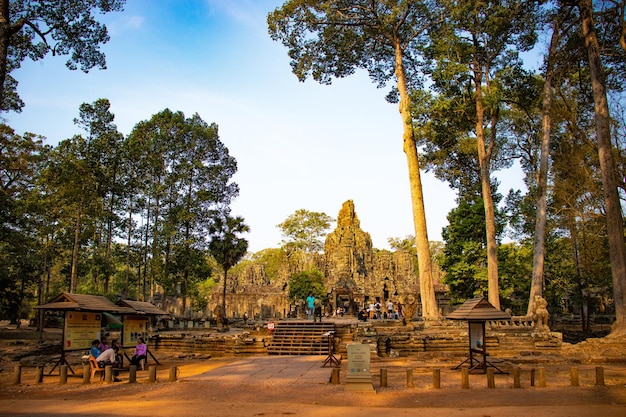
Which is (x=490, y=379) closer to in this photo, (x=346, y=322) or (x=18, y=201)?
(x=346, y=322)

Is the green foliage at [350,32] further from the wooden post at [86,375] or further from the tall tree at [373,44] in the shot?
the wooden post at [86,375]

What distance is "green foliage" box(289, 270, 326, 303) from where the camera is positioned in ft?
115

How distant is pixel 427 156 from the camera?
26594mm

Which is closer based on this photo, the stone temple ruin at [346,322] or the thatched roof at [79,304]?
the thatched roof at [79,304]

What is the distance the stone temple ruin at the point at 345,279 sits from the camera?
Answer: 1401 inches

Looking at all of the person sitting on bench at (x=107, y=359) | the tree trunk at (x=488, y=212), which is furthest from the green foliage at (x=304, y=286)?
the person sitting on bench at (x=107, y=359)

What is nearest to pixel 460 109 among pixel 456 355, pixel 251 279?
pixel 456 355

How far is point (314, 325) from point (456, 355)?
18.4 ft

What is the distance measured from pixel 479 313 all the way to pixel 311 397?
4.72 metres

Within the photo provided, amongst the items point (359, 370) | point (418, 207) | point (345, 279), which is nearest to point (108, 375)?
point (359, 370)

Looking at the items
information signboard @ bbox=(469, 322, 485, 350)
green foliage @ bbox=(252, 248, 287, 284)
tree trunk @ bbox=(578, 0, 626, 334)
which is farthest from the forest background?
green foliage @ bbox=(252, 248, 287, 284)

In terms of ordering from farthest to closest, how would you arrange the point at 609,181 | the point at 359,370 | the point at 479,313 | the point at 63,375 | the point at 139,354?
the point at 609,181 < the point at 139,354 < the point at 479,313 < the point at 63,375 < the point at 359,370

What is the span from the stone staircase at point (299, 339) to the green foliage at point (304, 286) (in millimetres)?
15929

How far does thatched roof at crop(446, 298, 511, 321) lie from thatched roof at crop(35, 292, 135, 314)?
8.57m
